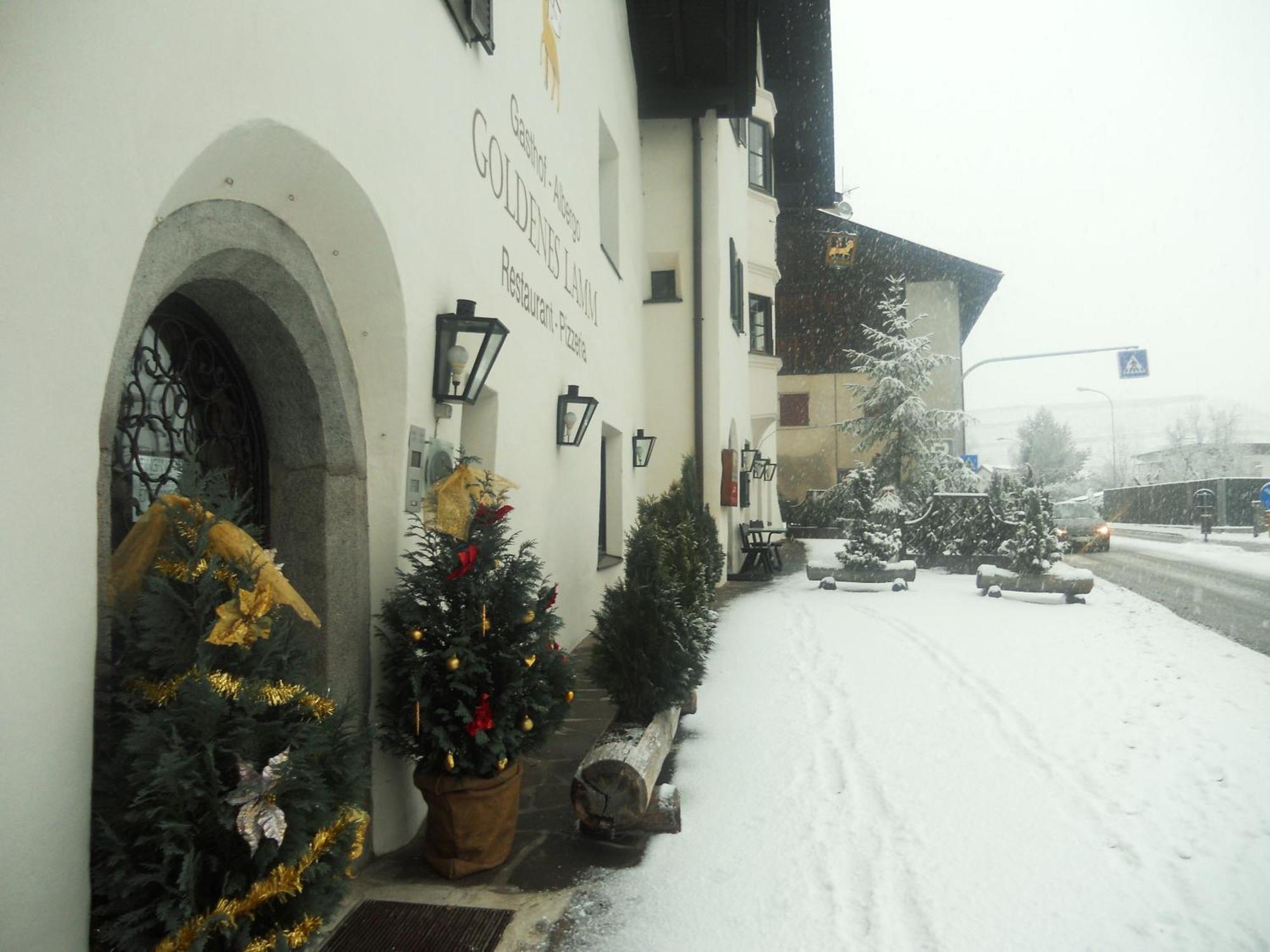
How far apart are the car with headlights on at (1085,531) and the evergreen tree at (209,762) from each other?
21859 mm

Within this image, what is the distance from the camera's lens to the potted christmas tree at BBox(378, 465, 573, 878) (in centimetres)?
365

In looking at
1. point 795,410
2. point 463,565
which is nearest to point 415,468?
point 463,565

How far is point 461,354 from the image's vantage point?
455cm

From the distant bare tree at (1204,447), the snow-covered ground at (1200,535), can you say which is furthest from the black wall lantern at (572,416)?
the distant bare tree at (1204,447)

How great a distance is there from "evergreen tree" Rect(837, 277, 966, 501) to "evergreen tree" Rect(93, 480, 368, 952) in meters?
20.1

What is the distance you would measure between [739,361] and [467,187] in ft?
39.7

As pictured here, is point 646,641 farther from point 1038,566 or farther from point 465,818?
point 1038,566

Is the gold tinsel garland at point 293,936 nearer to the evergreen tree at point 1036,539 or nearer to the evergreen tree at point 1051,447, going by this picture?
the evergreen tree at point 1036,539

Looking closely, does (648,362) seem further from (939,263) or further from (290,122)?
(939,263)

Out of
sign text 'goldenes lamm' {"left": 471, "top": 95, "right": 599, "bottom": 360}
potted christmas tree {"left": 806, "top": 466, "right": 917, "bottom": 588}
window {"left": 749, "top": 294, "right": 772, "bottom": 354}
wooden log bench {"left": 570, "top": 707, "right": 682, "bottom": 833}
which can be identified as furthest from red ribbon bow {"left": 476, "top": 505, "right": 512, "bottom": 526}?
window {"left": 749, "top": 294, "right": 772, "bottom": 354}

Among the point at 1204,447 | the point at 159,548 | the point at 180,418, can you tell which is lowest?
the point at 159,548

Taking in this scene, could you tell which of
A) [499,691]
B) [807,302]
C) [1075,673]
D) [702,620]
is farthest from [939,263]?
[499,691]

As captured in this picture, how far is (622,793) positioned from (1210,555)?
20.2m

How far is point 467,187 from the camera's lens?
5.12m
